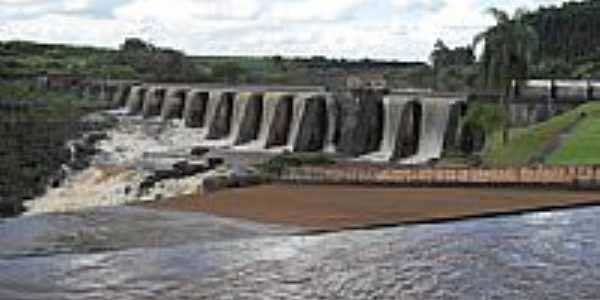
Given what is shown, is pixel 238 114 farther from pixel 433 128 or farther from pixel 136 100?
pixel 136 100

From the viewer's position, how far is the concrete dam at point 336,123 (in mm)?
60031

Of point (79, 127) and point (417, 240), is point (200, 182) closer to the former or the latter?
point (417, 240)

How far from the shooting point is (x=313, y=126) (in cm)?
6931

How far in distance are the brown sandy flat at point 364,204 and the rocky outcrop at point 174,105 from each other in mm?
56639

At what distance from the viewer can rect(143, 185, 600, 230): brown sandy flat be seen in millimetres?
34250

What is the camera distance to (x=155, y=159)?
66.4 metres

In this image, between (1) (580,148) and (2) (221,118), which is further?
(2) (221,118)

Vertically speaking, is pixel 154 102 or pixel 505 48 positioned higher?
pixel 505 48

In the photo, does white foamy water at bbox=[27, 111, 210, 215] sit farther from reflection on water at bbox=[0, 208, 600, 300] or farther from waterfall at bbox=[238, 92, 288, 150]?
reflection on water at bbox=[0, 208, 600, 300]

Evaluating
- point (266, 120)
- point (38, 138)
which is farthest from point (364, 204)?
point (38, 138)

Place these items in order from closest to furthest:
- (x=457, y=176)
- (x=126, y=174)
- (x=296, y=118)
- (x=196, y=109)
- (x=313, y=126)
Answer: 1. (x=457, y=176)
2. (x=126, y=174)
3. (x=313, y=126)
4. (x=296, y=118)
5. (x=196, y=109)

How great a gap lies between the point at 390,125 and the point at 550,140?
16.4m

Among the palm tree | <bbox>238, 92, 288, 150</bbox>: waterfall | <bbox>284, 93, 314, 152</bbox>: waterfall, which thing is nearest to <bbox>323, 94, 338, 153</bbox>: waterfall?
<bbox>284, 93, 314, 152</bbox>: waterfall

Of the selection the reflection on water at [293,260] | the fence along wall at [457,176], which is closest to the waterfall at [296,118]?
the fence along wall at [457,176]
